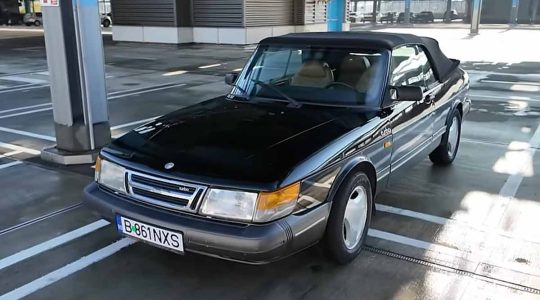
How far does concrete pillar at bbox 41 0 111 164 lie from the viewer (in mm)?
5246

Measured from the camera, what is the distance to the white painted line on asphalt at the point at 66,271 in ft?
10.0

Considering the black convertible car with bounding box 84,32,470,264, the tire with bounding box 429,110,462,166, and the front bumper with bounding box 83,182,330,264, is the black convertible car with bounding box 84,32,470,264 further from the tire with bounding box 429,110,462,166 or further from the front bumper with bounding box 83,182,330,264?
the tire with bounding box 429,110,462,166

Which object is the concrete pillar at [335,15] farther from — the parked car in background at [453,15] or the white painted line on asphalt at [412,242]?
the parked car in background at [453,15]

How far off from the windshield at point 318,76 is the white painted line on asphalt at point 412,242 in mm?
958

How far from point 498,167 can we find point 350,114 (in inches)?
105

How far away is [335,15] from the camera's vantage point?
75.4ft

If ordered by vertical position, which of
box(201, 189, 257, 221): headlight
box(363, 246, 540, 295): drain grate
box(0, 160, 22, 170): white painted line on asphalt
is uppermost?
box(201, 189, 257, 221): headlight

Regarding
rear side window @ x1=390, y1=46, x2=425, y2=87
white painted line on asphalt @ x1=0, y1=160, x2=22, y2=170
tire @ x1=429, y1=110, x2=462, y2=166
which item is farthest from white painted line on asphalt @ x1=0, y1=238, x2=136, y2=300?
tire @ x1=429, y1=110, x2=462, y2=166

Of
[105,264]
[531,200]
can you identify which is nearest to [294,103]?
[105,264]

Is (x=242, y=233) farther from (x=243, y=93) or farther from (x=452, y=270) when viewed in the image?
(x=243, y=93)

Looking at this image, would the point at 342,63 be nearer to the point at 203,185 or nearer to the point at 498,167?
the point at 203,185

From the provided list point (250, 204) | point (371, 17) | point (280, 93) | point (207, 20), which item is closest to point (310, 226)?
point (250, 204)

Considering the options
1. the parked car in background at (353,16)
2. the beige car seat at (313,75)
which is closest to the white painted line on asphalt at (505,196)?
the beige car seat at (313,75)

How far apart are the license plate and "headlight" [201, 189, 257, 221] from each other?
228 mm
